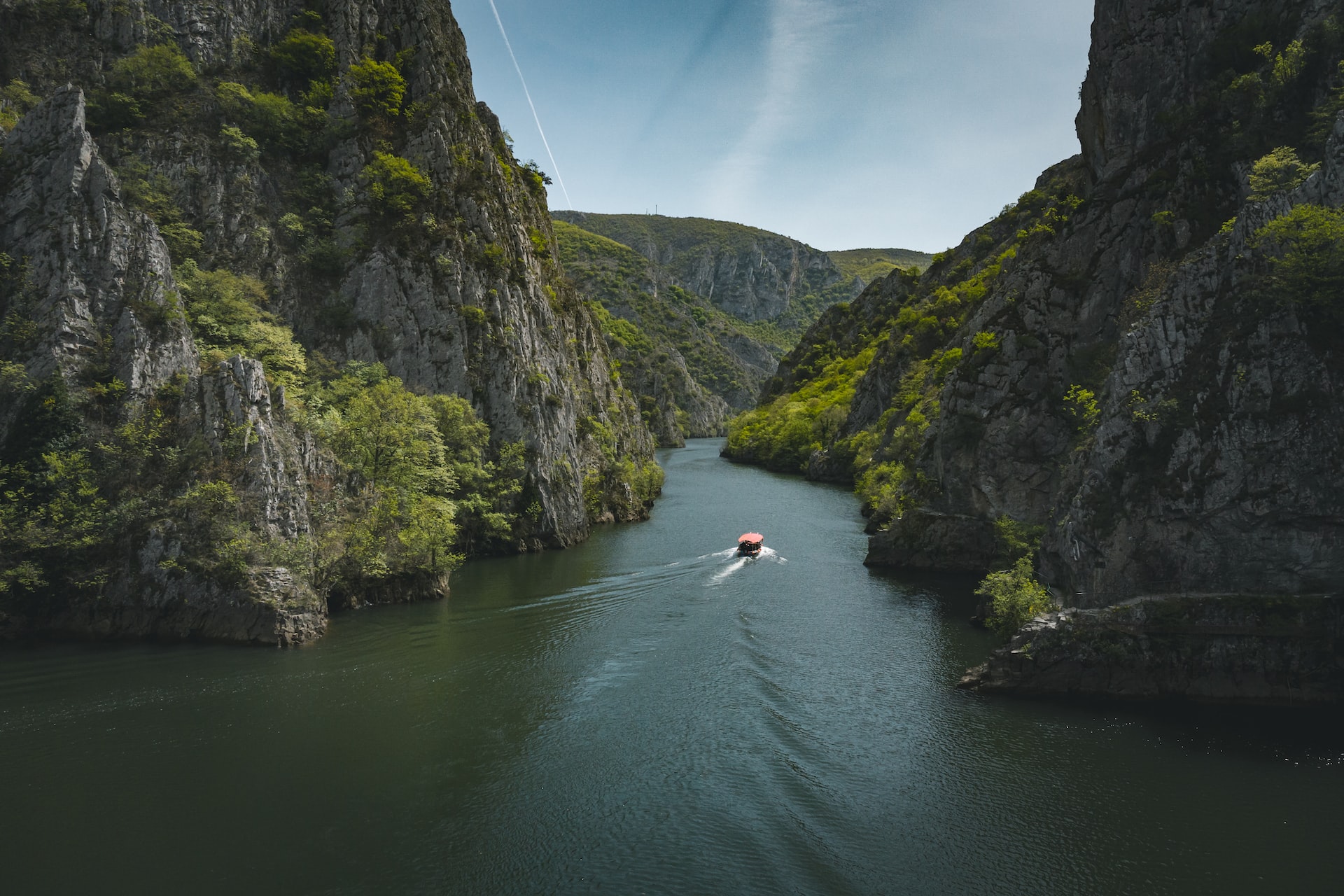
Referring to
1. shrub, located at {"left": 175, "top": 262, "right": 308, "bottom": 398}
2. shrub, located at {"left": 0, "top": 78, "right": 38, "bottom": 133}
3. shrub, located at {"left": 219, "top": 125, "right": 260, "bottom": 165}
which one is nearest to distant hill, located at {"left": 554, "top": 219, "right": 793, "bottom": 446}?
shrub, located at {"left": 219, "top": 125, "right": 260, "bottom": 165}

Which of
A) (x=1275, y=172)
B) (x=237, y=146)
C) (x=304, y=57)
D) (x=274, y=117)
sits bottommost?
(x=1275, y=172)

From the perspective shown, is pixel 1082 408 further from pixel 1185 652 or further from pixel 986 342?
pixel 1185 652

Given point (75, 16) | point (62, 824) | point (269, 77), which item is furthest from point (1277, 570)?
point (75, 16)

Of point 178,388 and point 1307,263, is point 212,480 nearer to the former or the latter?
point 178,388

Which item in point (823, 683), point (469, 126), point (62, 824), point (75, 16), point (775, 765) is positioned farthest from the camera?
point (469, 126)

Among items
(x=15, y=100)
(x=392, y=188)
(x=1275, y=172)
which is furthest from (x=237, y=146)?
(x=1275, y=172)

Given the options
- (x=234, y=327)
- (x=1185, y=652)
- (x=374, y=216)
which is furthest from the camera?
(x=374, y=216)

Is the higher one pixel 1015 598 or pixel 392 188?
pixel 392 188

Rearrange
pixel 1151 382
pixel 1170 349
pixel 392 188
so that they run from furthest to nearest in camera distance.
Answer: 1. pixel 392 188
2. pixel 1151 382
3. pixel 1170 349

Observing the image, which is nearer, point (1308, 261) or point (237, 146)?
point (1308, 261)
